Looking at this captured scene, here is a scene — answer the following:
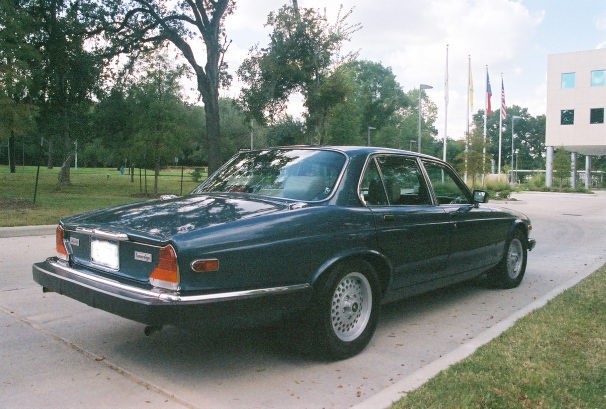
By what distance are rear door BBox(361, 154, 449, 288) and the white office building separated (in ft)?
153

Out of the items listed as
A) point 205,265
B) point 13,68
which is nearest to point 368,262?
point 205,265

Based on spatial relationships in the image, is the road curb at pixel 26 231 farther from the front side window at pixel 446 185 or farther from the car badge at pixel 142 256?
the front side window at pixel 446 185

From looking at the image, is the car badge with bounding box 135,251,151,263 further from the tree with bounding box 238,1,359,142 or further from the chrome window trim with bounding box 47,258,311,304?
the tree with bounding box 238,1,359,142

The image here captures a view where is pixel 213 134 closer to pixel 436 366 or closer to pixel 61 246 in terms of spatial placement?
pixel 61 246

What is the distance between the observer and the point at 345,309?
157 inches

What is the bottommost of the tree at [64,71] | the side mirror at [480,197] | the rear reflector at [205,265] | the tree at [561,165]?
the rear reflector at [205,265]

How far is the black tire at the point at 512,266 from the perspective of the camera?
20.8ft

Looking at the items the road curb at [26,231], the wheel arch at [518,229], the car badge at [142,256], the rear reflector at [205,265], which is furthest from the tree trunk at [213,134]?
the rear reflector at [205,265]

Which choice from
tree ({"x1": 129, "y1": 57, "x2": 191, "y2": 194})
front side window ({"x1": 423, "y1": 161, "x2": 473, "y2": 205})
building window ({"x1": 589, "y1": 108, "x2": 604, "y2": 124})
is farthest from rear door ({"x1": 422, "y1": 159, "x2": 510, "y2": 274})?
building window ({"x1": 589, "y1": 108, "x2": 604, "y2": 124})

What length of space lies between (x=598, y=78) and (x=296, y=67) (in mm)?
34028

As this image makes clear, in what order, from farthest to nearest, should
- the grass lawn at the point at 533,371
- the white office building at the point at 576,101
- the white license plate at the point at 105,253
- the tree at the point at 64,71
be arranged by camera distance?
the white office building at the point at 576,101 → the tree at the point at 64,71 → the white license plate at the point at 105,253 → the grass lawn at the point at 533,371

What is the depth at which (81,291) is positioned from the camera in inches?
142

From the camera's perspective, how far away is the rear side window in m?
4.38

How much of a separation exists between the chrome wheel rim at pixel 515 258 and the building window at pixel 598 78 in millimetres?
45968
